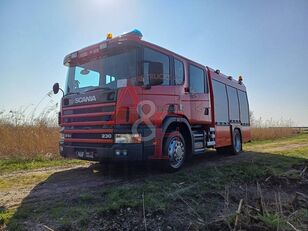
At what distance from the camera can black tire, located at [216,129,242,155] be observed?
33.7 ft

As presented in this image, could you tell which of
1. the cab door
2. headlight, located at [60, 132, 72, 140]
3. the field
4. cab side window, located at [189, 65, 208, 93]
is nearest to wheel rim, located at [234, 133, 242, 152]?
the cab door

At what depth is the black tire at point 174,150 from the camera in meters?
6.20

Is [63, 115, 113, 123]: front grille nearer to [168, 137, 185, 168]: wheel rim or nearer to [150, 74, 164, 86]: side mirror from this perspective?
[150, 74, 164, 86]: side mirror

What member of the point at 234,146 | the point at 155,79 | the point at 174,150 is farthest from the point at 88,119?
the point at 234,146

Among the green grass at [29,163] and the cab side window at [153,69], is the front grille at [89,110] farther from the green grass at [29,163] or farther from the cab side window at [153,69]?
the green grass at [29,163]

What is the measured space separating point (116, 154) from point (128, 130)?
1.72 feet

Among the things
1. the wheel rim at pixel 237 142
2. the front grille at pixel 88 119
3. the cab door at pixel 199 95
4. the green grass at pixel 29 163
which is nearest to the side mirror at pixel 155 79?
the front grille at pixel 88 119

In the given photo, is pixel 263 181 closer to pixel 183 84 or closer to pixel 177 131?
pixel 177 131

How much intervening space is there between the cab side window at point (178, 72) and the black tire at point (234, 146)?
427 cm

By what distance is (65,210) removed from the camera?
3.73 meters

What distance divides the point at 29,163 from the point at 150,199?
524cm

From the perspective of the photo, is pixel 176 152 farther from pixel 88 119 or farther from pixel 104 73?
pixel 104 73

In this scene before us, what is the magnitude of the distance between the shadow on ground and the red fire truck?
0.55 meters

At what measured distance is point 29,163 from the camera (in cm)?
794
